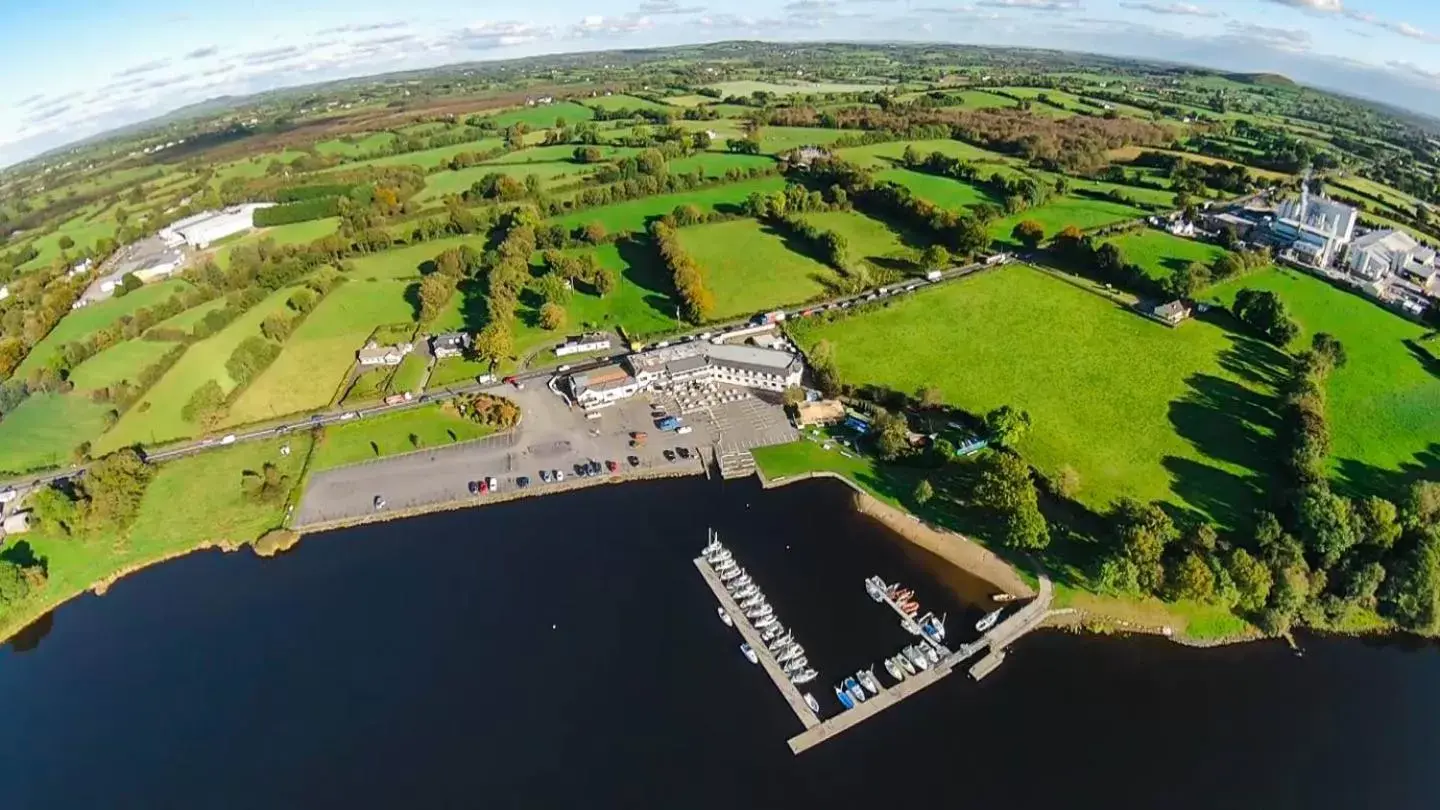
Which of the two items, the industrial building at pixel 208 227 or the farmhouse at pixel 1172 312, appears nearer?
the farmhouse at pixel 1172 312

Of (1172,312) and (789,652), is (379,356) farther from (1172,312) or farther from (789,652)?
(1172,312)

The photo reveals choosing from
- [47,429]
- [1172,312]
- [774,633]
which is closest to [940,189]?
[1172,312]

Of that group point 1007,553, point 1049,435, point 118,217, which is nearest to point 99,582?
point 1007,553

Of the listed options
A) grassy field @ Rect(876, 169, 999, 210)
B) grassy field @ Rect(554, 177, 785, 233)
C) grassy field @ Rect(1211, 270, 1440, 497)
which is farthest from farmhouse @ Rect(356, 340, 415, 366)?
grassy field @ Rect(1211, 270, 1440, 497)

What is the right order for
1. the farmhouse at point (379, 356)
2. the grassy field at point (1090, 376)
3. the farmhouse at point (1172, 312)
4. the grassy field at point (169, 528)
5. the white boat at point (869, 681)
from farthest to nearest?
1. the farmhouse at point (379, 356)
2. the farmhouse at point (1172, 312)
3. the grassy field at point (1090, 376)
4. the grassy field at point (169, 528)
5. the white boat at point (869, 681)

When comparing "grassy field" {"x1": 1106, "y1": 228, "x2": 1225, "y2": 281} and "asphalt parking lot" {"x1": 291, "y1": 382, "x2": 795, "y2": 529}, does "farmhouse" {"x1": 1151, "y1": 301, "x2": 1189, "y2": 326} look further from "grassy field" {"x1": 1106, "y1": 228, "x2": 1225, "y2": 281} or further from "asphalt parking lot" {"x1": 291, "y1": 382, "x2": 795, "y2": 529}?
"asphalt parking lot" {"x1": 291, "y1": 382, "x2": 795, "y2": 529}

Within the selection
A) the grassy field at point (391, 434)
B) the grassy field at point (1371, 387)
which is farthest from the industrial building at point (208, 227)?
the grassy field at point (1371, 387)

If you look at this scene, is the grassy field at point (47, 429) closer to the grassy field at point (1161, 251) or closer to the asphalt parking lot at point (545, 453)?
the asphalt parking lot at point (545, 453)
